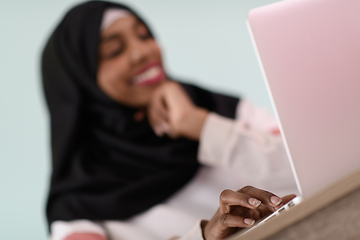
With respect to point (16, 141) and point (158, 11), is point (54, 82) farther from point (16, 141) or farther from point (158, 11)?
point (158, 11)

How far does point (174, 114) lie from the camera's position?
3.28 feet

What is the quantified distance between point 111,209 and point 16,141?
2.39 feet

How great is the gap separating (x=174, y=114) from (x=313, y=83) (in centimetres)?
67

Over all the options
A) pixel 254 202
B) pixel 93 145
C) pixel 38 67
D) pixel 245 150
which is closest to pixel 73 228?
pixel 93 145

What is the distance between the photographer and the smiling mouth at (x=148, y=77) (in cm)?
108

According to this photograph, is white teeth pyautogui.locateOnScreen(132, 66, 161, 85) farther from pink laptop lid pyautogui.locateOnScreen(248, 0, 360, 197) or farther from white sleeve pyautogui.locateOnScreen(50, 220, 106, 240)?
pink laptop lid pyautogui.locateOnScreen(248, 0, 360, 197)

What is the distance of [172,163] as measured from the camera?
1.04 m

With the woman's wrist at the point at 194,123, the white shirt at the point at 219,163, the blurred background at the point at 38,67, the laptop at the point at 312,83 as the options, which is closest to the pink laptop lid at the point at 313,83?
the laptop at the point at 312,83

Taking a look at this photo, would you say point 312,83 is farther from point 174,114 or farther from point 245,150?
point 174,114

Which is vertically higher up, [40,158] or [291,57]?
[291,57]

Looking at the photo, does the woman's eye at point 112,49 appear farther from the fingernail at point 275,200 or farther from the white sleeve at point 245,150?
the fingernail at point 275,200

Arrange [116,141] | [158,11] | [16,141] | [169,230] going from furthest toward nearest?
1. [158,11]
2. [16,141]
3. [116,141]
4. [169,230]

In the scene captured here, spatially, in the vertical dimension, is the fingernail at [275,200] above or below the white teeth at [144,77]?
below

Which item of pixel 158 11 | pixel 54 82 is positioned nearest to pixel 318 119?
pixel 54 82
